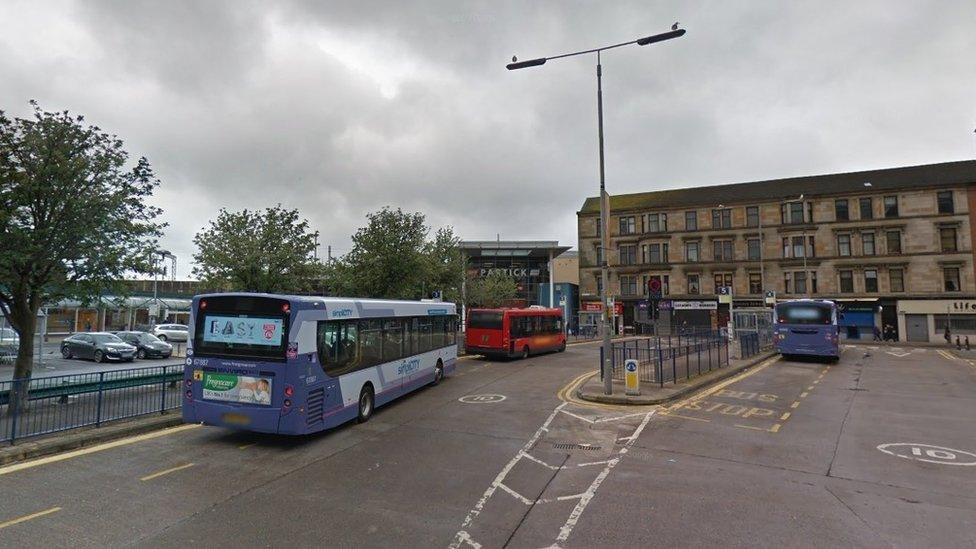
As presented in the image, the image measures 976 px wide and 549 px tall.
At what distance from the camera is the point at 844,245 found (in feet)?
156

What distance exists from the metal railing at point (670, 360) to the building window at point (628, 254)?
1424 inches

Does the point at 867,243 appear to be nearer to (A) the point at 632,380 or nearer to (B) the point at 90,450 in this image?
(A) the point at 632,380

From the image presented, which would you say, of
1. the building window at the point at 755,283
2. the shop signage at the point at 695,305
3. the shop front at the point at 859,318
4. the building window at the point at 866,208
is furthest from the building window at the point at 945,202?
the shop signage at the point at 695,305

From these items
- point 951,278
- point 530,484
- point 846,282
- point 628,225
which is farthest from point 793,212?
point 530,484

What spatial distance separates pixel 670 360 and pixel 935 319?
43161 millimetres

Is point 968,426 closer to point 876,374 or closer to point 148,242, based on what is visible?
point 876,374

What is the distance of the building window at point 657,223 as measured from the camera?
180ft

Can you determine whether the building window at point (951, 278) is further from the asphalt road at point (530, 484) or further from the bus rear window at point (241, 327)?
the bus rear window at point (241, 327)

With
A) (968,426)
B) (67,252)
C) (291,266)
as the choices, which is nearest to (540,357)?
(291,266)

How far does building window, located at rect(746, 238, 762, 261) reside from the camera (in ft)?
166

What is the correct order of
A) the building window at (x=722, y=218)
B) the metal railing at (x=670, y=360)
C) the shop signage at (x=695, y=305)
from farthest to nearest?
the building window at (x=722, y=218) → the shop signage at (x=695, y=305) → the metal railing at (x=670, y=360)

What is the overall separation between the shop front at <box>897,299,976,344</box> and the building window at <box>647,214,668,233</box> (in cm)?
Result: 2264

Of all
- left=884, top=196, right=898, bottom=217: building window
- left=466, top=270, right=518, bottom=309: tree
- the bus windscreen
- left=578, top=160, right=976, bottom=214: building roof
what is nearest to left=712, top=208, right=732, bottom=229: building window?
left=578, top=160, right=976, bottom=214: building roof

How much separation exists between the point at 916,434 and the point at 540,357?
17835 millimetres
